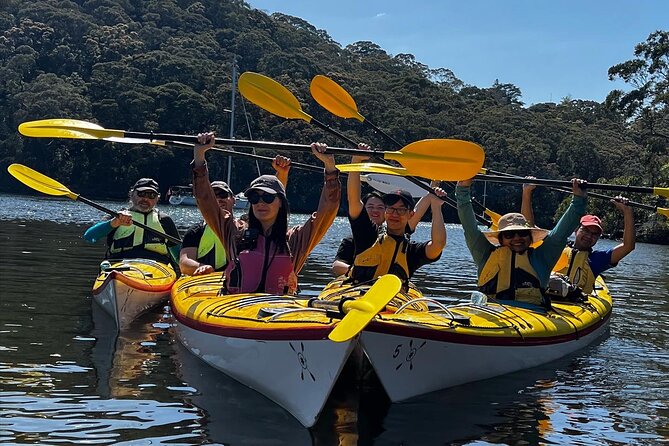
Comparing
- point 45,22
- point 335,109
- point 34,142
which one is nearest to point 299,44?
point 45,22

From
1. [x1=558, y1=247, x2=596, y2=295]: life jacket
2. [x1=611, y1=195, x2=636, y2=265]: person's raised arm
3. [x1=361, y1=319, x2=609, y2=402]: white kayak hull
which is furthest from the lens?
[x1=558, y1=247, x2=596, y2=295]: life jacket

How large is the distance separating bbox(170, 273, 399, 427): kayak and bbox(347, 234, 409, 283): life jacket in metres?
0.29

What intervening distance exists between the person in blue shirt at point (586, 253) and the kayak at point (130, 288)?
3.85 m

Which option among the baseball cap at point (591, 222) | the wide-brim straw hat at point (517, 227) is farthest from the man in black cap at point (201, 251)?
the baseball cap at point (591, 222)

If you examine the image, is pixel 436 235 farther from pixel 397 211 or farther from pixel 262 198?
pixel 262 198

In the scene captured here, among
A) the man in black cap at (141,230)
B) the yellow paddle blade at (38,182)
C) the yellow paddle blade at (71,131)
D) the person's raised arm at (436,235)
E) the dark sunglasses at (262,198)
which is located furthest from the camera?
the yellow paddle blade at (38,182)

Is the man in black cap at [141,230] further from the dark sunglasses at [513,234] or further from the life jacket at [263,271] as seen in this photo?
the dark sunglasses at [513,234]

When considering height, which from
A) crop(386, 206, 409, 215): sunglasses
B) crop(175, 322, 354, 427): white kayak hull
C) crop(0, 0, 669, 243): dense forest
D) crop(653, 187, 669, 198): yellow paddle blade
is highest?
crop(0, 0, 669, 243): dense forest

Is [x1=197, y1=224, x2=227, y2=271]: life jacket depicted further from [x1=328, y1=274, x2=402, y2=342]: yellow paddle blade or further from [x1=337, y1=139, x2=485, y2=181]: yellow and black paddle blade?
[x1=328, y1=274, x2=402, y2=342]: yellow paddle blade

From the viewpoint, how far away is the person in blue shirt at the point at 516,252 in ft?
20.8

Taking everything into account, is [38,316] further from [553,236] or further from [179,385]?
[553,236]

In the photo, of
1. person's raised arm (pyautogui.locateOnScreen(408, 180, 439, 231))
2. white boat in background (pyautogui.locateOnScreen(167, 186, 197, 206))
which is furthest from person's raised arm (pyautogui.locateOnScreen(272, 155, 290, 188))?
white boat in background (pyautogui.locateOnScreen(167, 186, 197, 206))

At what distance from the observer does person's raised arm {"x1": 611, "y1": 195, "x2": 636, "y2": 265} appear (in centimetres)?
752

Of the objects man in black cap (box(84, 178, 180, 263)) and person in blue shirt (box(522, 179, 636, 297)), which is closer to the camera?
person in blue shirt (box(522, 179, 636, 297))
